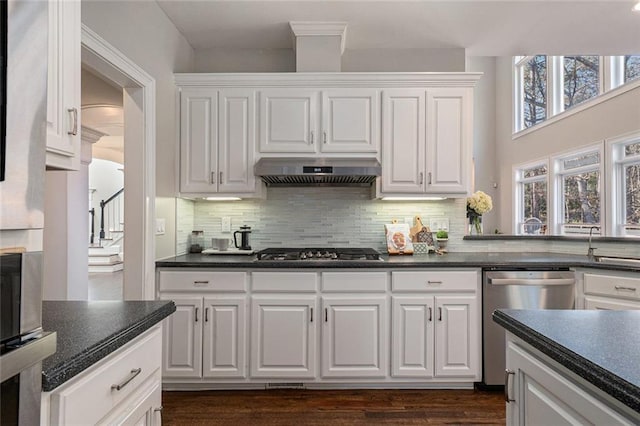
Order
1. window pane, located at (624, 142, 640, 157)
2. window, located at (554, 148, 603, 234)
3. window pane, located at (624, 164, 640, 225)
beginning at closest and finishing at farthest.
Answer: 1. window pane, located at (624, 142, 640, 157)
2. window pane, located at (624, 164, 640, 225)
3. window, located at (554, 148, 603, 234)

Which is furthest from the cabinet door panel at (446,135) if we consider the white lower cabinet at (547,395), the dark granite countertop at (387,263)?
the white lower cabinet at (547,395)

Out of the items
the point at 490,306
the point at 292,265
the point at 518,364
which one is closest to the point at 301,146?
the point at 292,265

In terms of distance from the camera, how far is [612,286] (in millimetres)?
2443

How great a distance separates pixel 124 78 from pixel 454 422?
9.41 feet

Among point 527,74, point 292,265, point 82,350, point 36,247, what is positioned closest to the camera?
point 36,247

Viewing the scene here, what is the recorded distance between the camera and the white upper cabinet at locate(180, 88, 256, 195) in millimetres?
2898

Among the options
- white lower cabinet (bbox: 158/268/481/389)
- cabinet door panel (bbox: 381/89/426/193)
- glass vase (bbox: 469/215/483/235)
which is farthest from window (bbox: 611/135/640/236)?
white lower cabinet (bbox: 158/268/481/389)

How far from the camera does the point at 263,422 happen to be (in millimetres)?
2234

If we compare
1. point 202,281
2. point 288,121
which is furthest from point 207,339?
point 288,121

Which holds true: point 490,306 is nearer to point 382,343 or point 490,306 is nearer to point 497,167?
point 382,343

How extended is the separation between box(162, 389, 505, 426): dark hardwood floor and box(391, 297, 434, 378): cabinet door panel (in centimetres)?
18

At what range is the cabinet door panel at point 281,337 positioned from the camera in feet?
8.34

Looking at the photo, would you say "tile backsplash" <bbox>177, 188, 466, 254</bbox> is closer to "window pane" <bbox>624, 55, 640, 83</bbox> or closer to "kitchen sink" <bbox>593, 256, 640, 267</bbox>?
"kitchen sink" <bbox>593, 256, 640, 267</bbox>

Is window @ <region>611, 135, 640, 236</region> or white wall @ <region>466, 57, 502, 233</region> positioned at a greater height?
white wall @ <region>466, 57, 502, 233</region>
